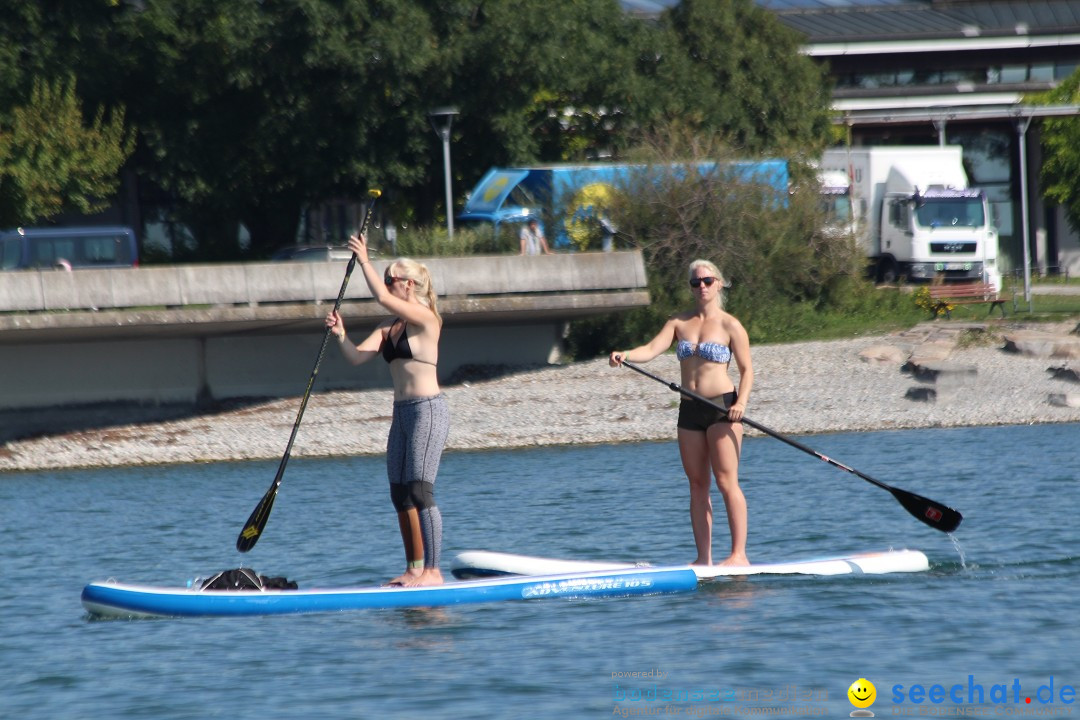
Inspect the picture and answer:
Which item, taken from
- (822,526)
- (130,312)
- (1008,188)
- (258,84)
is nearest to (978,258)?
(1008,188)

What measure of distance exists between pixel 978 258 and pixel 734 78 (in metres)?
7.81

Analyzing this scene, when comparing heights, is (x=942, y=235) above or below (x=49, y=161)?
below

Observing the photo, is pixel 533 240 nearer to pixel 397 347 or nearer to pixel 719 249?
pixel 719 249

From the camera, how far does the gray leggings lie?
29.8 feet

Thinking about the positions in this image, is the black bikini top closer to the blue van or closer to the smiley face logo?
the smiley face logo

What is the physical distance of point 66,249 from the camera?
2661 cm

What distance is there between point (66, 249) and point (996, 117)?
20.5m

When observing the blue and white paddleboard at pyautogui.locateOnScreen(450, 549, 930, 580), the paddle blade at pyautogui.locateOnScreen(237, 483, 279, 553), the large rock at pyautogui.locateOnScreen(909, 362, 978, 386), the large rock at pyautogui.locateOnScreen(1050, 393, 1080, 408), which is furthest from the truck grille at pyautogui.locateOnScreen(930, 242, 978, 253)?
the paddle blade at pyautogui.locateOnScreen(237, 483, 279, 553)

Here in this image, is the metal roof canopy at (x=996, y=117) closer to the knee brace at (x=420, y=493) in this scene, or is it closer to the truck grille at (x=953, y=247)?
the truck grille at (x=953, y=247)

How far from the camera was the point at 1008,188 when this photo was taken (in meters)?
41.0

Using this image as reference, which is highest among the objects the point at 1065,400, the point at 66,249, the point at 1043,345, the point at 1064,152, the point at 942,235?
the point at 1064,152

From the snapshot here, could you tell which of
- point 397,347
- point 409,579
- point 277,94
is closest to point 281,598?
point 409,579

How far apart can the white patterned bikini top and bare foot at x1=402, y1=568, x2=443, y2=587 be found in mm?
1917

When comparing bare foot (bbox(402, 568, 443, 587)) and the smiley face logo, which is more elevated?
bare foot (bbox(402, 568, 443, 587))
